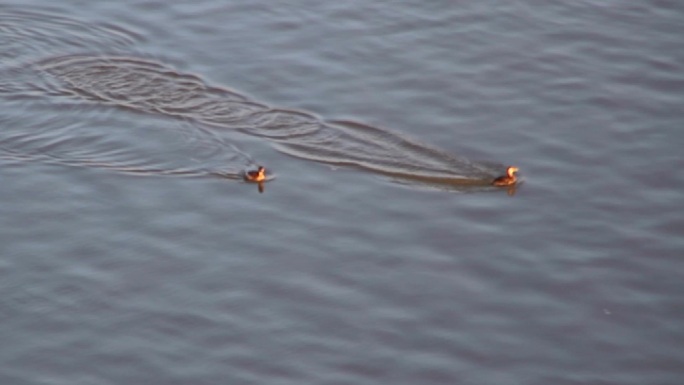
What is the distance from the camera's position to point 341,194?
499 inches

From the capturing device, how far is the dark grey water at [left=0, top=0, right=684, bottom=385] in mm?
10508

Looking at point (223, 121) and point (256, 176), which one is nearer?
point (256, 176)

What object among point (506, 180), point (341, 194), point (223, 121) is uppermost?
point (223, 121)

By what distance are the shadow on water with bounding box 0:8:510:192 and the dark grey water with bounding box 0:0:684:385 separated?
0.10 feet

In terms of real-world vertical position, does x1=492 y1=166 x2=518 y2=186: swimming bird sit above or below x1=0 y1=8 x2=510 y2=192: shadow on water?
below

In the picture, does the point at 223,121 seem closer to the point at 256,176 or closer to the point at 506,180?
the point at 256,176

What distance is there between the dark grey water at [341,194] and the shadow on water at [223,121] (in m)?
0.03

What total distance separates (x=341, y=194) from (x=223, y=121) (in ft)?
6.00

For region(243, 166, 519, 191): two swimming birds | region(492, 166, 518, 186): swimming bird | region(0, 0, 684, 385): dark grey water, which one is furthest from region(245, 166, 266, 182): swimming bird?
region(492, 166, 518, 186): swimming bird

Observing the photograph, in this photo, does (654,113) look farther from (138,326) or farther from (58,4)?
(58,4)

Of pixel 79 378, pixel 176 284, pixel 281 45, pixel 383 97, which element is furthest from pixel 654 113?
pixel 79 378

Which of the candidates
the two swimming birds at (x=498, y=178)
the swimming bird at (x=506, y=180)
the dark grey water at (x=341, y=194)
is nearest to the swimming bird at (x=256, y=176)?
the two swimming birds at (x=498, y=178)

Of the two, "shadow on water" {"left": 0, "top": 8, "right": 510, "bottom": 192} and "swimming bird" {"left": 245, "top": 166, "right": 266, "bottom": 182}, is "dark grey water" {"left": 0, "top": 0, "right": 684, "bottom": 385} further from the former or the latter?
"swimming bird" {"left": 245, "top": 166, "right": 266, "bottom": 182}

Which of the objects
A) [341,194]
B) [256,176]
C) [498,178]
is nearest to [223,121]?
[256,176]
